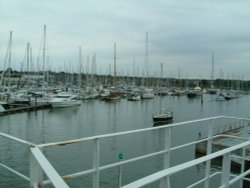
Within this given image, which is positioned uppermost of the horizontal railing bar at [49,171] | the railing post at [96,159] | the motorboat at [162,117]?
the horizontal railing bar at [49,171]

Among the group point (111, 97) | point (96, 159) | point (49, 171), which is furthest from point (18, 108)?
point (49, 171)

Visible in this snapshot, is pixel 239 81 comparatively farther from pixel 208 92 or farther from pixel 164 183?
pixel 164 183

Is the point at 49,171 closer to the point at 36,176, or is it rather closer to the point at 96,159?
the point at 36,176

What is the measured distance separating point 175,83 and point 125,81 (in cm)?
3459

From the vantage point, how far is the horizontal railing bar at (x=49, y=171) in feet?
6.16

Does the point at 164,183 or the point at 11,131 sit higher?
the point at 164,183

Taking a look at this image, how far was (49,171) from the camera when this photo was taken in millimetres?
2139

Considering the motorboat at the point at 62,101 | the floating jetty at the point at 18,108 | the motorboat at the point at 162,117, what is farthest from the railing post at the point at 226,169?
the motorboat at the point at 62,101

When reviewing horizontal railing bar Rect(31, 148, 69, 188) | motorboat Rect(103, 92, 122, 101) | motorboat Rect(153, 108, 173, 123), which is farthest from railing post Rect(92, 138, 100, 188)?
motorboat Rect(103, 92, 122, 101)

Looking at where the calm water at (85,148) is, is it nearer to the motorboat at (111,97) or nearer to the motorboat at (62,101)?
the motorboat at (62,101)

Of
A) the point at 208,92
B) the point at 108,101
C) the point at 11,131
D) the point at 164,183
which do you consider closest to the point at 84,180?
the point at 164,183

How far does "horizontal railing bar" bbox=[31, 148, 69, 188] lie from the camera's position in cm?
188

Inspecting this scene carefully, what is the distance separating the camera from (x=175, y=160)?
23531mm

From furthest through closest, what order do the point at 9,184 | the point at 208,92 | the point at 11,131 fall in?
the point at 208,92
the point at 11,131
the point at 9,184
